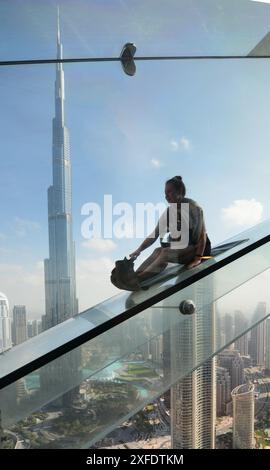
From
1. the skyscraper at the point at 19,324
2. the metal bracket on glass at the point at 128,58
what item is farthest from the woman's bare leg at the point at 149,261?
the metal bracket on glass at the point at 128,58

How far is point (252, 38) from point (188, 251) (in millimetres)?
2060

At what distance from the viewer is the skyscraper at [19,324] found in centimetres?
187

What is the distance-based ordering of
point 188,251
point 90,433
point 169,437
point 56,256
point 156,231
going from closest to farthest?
1. point 90,433
2. point 188,251
3. point 156,231
4. point 169,437
5. point 56,256

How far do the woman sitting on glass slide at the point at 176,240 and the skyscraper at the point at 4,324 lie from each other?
89 centimetres

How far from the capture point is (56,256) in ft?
7.58

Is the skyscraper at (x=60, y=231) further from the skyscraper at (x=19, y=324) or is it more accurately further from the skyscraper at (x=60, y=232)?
the skyscraper at (x=19, y=324)

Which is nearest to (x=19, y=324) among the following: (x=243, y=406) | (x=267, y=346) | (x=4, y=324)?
(x=4, y=324)

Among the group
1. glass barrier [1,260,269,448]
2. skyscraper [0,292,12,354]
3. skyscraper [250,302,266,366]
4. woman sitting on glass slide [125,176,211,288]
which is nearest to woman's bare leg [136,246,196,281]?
woman sitting on glass slide [125,176,211,288]

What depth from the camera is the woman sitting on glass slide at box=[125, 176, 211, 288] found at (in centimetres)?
171

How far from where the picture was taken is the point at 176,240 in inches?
69.0

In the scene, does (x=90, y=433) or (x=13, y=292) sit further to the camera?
(x=13, y=292)

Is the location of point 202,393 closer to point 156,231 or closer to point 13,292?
point 156,231

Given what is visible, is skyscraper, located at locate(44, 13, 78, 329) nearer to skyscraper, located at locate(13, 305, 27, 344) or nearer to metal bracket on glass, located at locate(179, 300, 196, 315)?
skyscraper, located at locate(13, 305, 27, 344)
